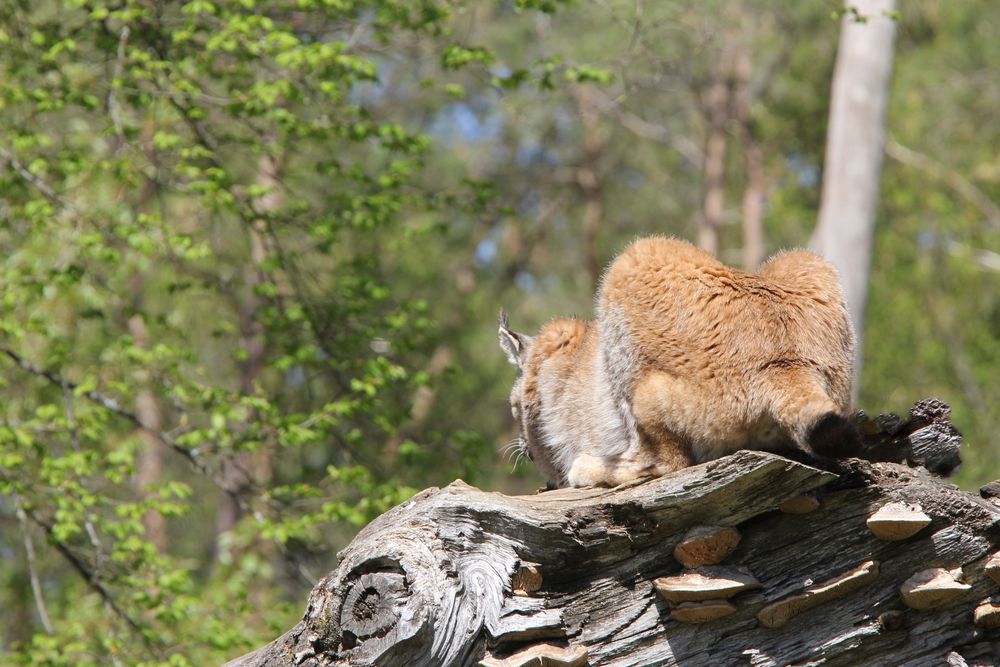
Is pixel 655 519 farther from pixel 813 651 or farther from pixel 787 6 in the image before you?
pixel 787 6

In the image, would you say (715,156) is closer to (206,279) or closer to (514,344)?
(206,279)

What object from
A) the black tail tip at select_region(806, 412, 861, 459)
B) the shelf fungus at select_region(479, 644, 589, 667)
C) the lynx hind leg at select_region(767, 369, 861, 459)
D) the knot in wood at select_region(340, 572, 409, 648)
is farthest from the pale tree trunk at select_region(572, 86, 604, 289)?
the knot in wood at select_region(340, 572, 409, 648)

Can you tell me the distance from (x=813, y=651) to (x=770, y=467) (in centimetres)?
75

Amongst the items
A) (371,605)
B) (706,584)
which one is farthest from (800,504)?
(371,605)

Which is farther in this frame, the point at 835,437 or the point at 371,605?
the point at 835,437

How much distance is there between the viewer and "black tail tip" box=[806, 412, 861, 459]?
162 inches

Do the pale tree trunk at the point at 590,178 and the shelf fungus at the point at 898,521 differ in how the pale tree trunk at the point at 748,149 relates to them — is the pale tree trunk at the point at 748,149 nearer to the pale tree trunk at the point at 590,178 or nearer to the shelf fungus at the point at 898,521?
the pale tree trunk at the point at 590,178

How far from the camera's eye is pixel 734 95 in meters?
20.6

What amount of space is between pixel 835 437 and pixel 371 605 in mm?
1834

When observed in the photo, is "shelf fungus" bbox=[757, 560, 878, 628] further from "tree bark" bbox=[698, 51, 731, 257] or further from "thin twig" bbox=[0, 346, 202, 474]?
"tree bark" bbox=[698, 51, 731, 257]

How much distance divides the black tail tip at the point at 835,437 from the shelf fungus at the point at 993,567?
0.60m

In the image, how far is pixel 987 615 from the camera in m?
4.02

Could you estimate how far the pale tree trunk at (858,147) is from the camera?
454 inches

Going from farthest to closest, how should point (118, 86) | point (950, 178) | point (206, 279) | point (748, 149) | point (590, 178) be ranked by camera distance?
point (590, 178) < point (748, 149) < point (950, 178) < point (206, 279) < point (118, 86)
